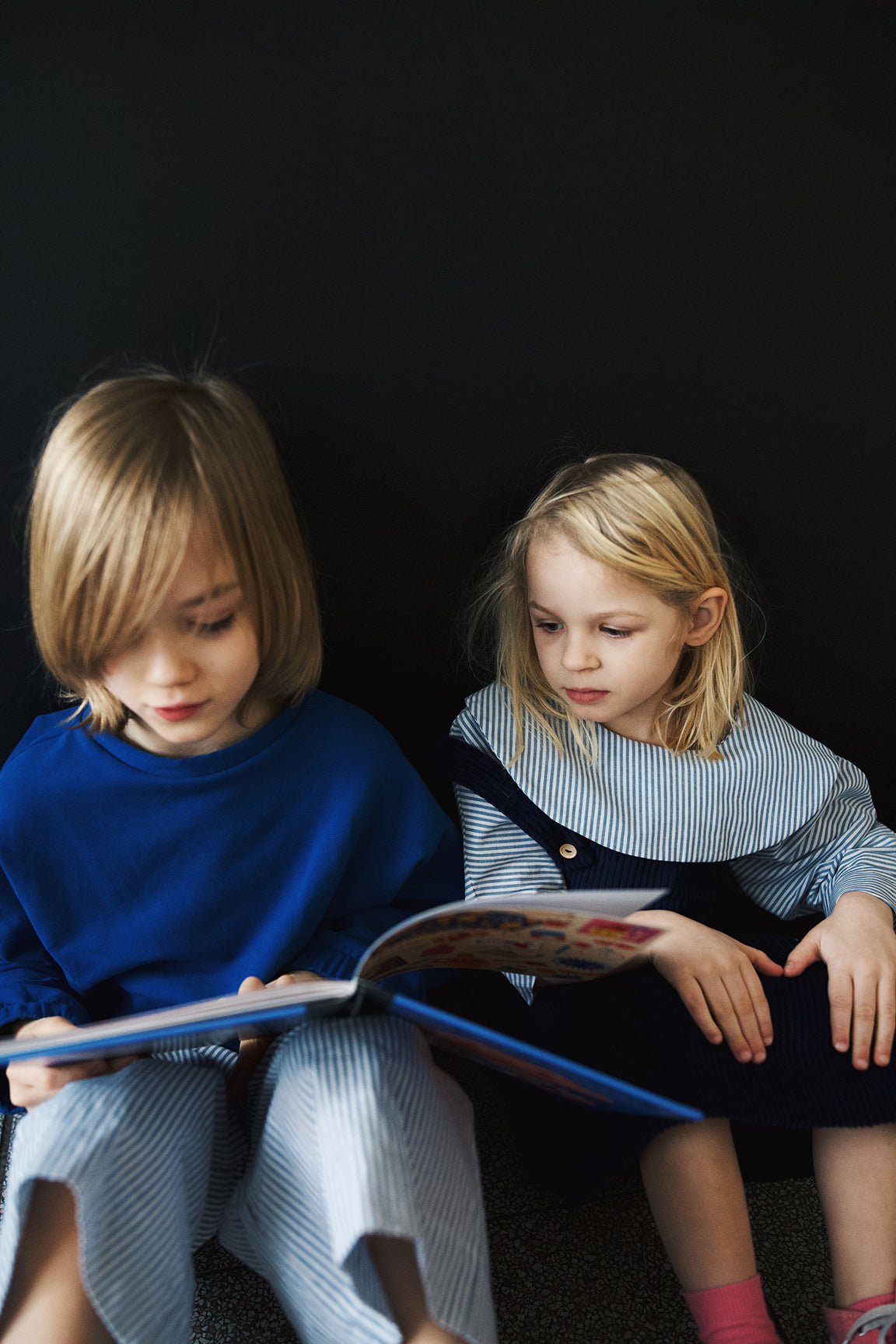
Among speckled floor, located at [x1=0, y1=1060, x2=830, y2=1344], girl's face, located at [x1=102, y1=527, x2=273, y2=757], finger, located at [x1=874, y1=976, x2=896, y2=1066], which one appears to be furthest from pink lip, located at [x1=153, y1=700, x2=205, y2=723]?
finger, located at [x1=874, y1=976, x2=896, y2=1066]

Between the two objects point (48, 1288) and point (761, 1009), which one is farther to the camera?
point (761, 1009)

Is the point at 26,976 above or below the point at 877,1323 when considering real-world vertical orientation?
above

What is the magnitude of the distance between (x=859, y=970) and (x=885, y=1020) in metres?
0.05

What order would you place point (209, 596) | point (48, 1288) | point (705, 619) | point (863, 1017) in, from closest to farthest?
point (48, 1288) → point (209, 596) → point (863, 1017) → point (705, 619)

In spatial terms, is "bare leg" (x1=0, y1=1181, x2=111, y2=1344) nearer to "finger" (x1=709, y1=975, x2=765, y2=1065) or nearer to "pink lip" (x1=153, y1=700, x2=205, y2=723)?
"pink lip" (x1=153, y1=700, x2=205, y2=723)

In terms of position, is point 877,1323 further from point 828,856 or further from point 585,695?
point 585,695

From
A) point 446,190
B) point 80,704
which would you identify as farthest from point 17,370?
point 446,190

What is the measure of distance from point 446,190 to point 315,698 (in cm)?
50

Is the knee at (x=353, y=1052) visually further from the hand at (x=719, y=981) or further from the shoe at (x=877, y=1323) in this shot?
the shoe at (x=877, y=1323)

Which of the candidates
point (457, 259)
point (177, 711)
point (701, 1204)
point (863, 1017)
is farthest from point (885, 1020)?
point (457, 259)

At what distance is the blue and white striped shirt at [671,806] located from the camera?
0.99m

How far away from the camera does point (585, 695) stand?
95 centimetres

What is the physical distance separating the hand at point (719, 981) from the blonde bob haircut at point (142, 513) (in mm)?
463

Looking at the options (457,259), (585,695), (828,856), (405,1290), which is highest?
(457,259)
